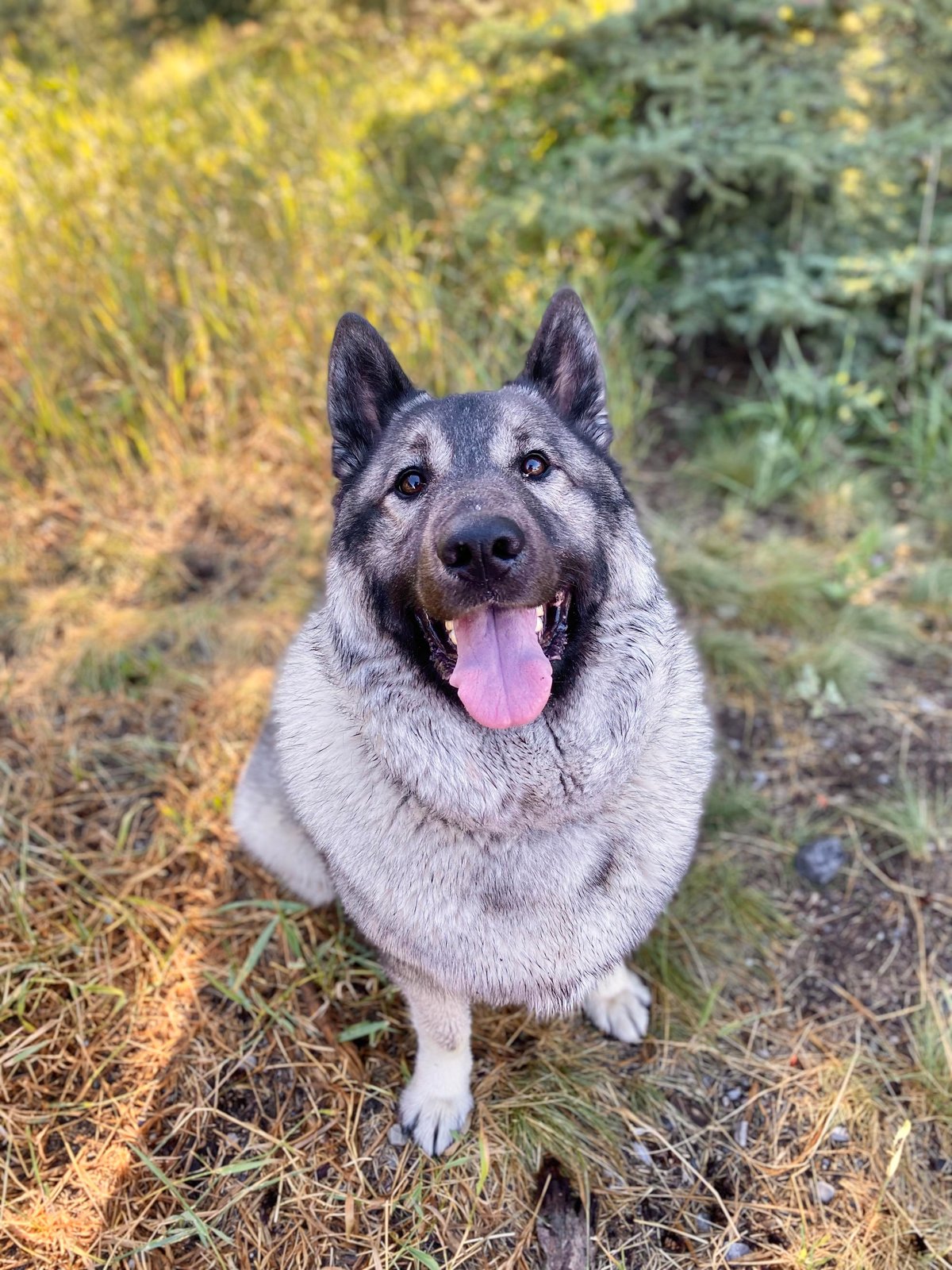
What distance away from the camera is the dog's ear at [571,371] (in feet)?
7.16

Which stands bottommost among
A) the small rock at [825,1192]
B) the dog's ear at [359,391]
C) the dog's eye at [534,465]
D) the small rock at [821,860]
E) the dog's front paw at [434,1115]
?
the small rock at [825,1192]

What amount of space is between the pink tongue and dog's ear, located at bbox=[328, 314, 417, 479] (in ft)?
2.09

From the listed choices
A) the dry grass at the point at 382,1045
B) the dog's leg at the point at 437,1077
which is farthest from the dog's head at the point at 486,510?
the dry grass at the point at 382,1045

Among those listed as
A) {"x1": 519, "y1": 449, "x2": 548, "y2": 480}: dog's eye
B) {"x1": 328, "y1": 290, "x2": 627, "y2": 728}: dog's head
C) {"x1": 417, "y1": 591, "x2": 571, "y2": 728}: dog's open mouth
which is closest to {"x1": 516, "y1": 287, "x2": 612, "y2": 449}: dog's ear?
{"x1": 328, "y1": 290, "x2": 627, "y2": 728}: dog's head

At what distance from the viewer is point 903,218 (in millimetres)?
4074

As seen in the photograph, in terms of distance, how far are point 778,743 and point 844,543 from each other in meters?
1.29

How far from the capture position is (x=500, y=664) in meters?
1.81

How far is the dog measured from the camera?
6.06 feet

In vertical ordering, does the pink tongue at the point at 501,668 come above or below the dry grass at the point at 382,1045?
above

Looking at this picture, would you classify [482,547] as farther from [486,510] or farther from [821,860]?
[821,860]

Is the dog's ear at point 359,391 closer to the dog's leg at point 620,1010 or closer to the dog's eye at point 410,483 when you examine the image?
the dog's eye at point 410,483

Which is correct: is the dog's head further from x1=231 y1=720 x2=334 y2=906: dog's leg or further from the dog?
x1=231 y1=720 x2=334 y2=906: dog's leg

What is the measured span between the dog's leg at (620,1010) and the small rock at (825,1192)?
54 centimetres

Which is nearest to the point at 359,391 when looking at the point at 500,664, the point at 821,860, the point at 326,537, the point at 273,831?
the point at 500,664
